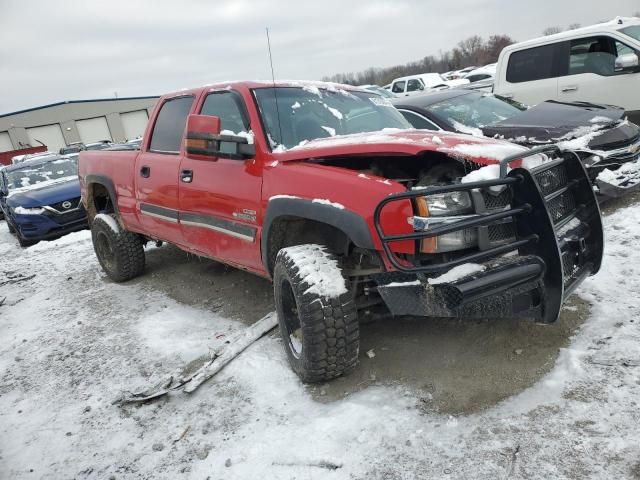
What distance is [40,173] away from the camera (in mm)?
9688

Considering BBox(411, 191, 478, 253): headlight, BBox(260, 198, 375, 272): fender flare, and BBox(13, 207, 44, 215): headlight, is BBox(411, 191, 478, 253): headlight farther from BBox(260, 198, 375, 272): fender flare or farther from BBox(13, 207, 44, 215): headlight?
BBox(13, 207, 44, 215): headlight

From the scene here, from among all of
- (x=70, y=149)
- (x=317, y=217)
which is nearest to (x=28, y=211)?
(x=317, y=217)

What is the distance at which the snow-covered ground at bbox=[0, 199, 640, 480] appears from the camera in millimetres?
2090

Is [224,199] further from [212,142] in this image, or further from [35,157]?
[35,157]

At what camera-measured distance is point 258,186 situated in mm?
3135

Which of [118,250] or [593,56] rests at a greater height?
[593,56]

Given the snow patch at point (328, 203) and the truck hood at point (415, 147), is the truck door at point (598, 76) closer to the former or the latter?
the truck hood at point (415, 147)

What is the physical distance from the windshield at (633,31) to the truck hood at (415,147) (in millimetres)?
5191

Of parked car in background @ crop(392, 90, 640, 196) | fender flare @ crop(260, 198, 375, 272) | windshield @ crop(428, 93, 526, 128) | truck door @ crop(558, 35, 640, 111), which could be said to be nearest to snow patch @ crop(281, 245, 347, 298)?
fender flare @ crop(260, 198, 375, 272)

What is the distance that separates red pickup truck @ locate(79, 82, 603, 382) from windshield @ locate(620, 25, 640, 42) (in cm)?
457

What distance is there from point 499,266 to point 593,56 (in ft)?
18.9

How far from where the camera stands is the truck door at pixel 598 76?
6.30m

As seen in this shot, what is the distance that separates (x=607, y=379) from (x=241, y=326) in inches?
97.9

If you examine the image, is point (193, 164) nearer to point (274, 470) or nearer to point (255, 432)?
point (255, 432)
